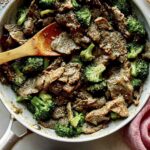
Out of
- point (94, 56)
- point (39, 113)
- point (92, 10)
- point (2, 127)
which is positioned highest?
point (92, 10)

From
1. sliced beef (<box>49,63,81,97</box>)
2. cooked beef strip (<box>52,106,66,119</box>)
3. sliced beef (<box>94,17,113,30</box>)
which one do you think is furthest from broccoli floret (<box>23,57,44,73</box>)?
sliced beef (<box>94,17,113,30</box>)

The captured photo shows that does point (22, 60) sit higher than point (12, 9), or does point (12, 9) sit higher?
point (12, 9)

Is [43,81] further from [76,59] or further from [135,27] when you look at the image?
[135,27]

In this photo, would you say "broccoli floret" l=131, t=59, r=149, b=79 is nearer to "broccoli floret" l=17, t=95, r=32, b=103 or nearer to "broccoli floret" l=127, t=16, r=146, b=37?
"broccoli floret" l=127, t=16, r=146, b=37

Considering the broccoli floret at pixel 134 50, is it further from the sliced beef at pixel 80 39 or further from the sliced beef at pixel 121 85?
the sliced beef at pixel 80 39

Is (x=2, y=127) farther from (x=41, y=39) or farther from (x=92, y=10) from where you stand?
(x=92, y=10)

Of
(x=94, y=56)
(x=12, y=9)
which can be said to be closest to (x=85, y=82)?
(x=94, y=56)

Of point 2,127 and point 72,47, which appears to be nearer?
point 72,47
